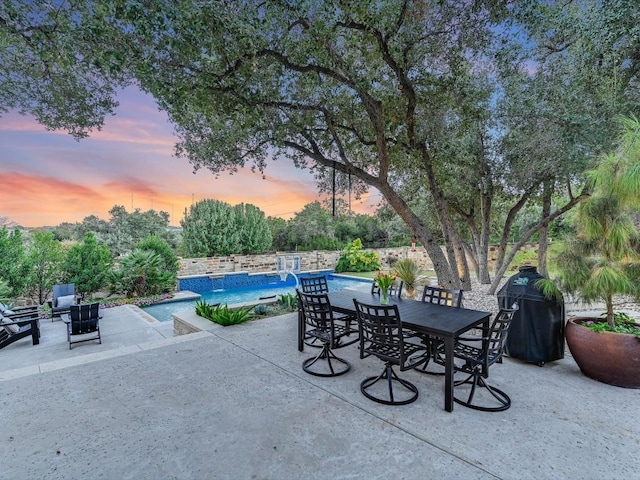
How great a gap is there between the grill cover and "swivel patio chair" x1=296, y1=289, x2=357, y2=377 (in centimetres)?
210

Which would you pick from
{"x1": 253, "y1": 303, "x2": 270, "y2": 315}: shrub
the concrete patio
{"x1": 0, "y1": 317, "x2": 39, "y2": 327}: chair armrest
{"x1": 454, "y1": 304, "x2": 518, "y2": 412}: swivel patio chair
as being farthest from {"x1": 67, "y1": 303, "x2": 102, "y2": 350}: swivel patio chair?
{"x1": 454, "y1": 304, "x2": 518, "y2": 412}: swivel patio chair

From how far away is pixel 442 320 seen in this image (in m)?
3.21

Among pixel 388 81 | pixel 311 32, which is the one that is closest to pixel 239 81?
pixel 311 32

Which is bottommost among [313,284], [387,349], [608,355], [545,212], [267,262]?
[608,355]

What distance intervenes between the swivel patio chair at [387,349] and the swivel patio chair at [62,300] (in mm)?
7249

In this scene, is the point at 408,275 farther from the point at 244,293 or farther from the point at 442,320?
the point at 244,293

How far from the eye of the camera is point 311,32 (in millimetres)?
4352

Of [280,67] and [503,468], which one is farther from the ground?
[280,67]

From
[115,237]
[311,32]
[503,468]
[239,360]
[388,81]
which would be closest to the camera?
[503,468]

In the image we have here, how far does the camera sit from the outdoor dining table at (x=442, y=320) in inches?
110

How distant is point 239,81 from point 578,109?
5508 mm

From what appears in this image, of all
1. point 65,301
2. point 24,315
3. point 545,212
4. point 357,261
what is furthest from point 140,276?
point 545,212

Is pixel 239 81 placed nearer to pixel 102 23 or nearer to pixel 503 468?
pixel 102 23

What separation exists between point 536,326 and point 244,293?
10587 mm
